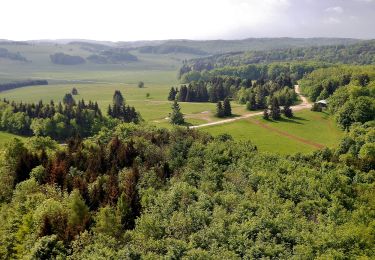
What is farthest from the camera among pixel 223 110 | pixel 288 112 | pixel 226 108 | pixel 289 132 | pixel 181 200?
pixel 226 108

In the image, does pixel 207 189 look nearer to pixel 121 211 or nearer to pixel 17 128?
pixel 121 211

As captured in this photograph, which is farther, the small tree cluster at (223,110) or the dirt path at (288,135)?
the small tree cluster at (223,110)

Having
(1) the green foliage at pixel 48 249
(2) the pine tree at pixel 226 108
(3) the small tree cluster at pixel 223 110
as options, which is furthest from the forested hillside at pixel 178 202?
(2) the pine tree at pixel 226 108

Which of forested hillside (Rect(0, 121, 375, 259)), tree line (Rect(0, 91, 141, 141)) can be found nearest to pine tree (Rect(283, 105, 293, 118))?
forested hillside (Rect(0, 121, 375, 259))

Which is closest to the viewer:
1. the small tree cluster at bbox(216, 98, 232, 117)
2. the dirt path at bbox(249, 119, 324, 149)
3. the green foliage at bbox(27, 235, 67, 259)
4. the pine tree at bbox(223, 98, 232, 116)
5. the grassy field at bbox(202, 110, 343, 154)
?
the green foliage at bbox(27, 235, 67, 259)

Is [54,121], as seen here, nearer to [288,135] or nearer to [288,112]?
[288,135]

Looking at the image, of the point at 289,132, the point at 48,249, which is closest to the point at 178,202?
the point at 48,249

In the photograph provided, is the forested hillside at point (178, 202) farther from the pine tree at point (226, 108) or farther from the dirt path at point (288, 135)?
the pine tree at point (226, 108)

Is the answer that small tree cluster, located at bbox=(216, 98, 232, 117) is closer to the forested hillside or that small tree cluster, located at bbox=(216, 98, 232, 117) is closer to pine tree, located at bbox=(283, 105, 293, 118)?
pine tree, located at bbox=(283, 105, 293, 118)
